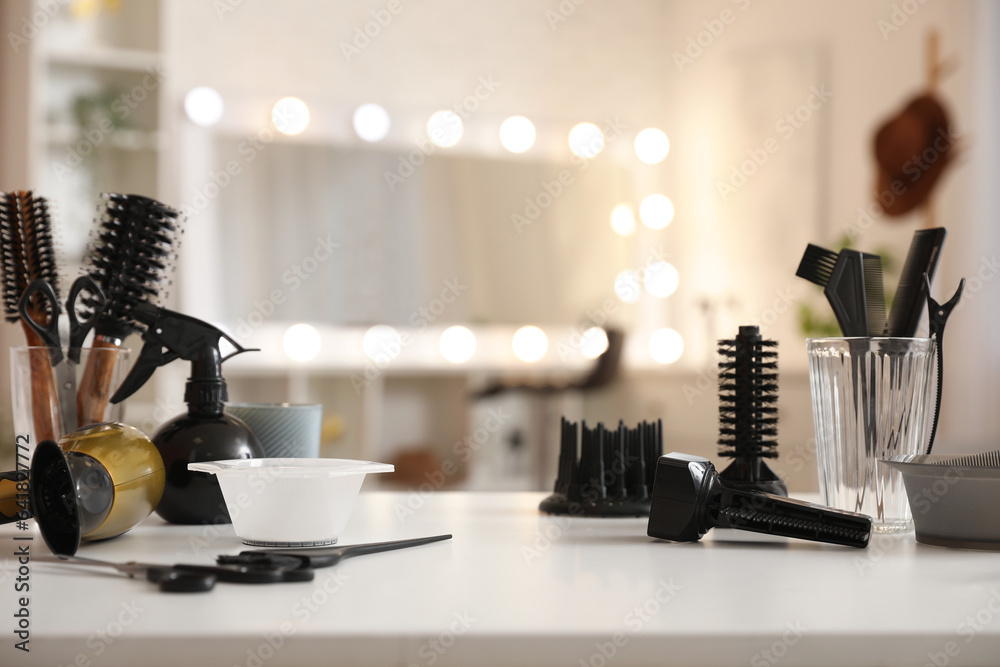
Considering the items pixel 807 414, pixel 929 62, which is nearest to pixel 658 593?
pixel 807 414

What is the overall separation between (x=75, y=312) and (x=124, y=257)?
53 mm

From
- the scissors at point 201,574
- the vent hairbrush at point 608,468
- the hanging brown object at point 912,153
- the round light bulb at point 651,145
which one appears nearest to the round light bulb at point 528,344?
the round light bulb at point 651,145

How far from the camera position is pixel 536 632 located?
0.35m

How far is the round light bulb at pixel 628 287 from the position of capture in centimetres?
233

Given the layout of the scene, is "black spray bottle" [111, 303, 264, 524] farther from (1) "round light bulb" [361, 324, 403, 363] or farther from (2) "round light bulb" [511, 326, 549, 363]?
(2) "round light bulb" [511, 326, 549, 363]

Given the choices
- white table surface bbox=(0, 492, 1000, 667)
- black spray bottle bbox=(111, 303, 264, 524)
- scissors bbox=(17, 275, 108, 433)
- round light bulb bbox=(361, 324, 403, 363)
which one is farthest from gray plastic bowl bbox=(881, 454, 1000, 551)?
round light bulb bbox=(361, 324, 403, 363)

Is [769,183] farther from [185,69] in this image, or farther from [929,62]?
[185,69]

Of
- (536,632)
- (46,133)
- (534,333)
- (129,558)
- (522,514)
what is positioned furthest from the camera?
(534,333)

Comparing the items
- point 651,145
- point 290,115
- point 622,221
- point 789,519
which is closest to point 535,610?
point 789,519

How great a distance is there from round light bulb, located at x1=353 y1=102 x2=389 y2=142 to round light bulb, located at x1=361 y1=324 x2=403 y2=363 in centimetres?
49

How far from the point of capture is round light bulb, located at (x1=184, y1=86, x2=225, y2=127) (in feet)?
6.68

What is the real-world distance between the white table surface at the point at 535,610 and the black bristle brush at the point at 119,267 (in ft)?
0.45

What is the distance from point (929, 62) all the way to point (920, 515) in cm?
181

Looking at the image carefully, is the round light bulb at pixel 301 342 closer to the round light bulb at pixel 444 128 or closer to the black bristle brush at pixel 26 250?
the round light bulb at pixel 444 128
